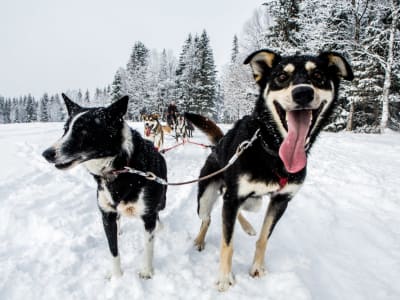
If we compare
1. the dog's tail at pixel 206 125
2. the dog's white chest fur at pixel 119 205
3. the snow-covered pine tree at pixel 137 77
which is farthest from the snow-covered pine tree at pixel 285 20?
the snow-covered pine tree at pixel 137 77

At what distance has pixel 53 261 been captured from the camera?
106 inches

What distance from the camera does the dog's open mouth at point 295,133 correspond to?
216 centimetres

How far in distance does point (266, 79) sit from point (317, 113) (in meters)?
0.53

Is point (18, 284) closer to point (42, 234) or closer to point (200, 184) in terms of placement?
point (42, 234)

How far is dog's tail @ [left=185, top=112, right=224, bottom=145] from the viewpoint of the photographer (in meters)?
3.43

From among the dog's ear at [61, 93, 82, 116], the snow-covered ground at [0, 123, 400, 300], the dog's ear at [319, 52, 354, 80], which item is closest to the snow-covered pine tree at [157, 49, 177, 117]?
the snow-covered ground at [0, 123, 400, 300]

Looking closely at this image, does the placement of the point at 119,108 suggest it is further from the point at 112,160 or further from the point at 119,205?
the point at 119,205

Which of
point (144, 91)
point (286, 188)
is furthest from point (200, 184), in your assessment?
point (144, 91)

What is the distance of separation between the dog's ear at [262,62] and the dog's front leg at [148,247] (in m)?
1.70

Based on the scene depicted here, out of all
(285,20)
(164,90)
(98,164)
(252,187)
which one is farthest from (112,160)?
(164,90)

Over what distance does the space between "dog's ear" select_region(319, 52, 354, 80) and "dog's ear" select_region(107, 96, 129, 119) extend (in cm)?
178

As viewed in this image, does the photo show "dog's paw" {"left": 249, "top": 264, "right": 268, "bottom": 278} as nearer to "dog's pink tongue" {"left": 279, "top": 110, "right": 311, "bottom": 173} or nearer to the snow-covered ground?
the snow-covered ground

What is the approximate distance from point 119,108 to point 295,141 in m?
1.57

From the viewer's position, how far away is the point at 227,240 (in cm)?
253
